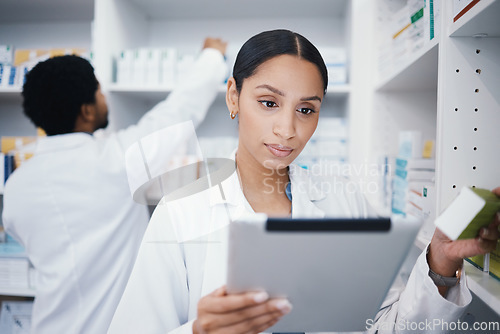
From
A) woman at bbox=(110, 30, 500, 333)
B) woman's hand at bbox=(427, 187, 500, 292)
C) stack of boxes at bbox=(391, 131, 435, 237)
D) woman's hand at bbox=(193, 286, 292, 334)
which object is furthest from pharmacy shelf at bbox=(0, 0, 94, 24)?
woman's hand at bbox=(427, 187, 500, 292)

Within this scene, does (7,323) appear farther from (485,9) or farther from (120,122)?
(485,9)

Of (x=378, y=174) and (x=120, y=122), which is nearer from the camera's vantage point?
(x=378, y=174)

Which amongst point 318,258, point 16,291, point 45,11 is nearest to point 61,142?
point 16,291

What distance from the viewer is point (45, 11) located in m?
2.08

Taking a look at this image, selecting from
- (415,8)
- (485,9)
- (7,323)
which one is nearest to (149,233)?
(485,9)

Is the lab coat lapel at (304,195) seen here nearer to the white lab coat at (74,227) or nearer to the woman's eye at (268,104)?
the woman's eye at (268,104)

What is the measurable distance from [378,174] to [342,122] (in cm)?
39

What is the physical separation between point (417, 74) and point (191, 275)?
3.29 ft

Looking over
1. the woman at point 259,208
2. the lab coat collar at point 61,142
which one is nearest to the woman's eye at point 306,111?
the woman at point 259,208

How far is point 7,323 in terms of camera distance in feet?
6.05

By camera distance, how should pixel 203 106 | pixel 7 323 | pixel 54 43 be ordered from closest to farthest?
pixel 203 106, pixel 7 323, pixel 54 43

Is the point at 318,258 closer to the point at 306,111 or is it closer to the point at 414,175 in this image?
the point at 306,111

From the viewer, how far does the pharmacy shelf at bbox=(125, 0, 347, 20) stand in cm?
187

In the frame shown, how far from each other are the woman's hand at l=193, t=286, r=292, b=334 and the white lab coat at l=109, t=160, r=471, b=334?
0.13m
